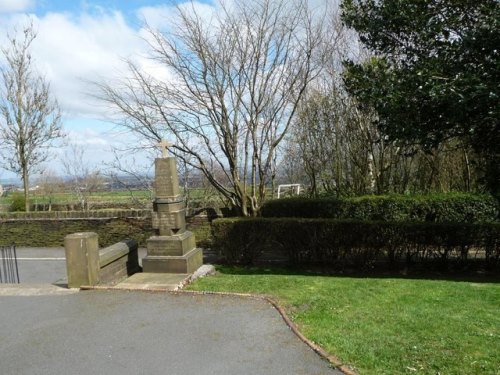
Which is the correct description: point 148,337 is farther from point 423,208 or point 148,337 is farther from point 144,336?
point 423,208

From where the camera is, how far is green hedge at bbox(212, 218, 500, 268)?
10.3m

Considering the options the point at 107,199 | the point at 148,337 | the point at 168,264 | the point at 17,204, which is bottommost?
the point at 148,337

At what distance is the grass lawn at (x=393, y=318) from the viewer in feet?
14.8

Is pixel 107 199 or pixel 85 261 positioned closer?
pixel 85 261

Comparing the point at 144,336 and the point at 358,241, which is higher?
the point at 358,241

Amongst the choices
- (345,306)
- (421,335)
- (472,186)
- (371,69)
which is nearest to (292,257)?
(345,306)

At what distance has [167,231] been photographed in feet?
32.1

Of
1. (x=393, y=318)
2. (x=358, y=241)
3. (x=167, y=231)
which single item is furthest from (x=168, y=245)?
(x=393, y=318)

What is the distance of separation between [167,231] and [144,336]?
13.8 feet

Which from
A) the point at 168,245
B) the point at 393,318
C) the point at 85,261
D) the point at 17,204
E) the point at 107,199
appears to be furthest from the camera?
the point at 107,199

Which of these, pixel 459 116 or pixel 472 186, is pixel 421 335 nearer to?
pixel 459 116

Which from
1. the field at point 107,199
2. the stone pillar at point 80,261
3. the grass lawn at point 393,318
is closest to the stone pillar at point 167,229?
the grass lawn at point 393,318

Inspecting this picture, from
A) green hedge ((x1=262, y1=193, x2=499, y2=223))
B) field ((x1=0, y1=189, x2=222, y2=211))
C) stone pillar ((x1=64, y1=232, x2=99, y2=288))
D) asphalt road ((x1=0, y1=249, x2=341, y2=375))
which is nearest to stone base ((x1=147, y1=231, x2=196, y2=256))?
stone pillar ((x1=64, y1=232, x2=99, y2=288))

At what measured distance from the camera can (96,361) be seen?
196 inches
